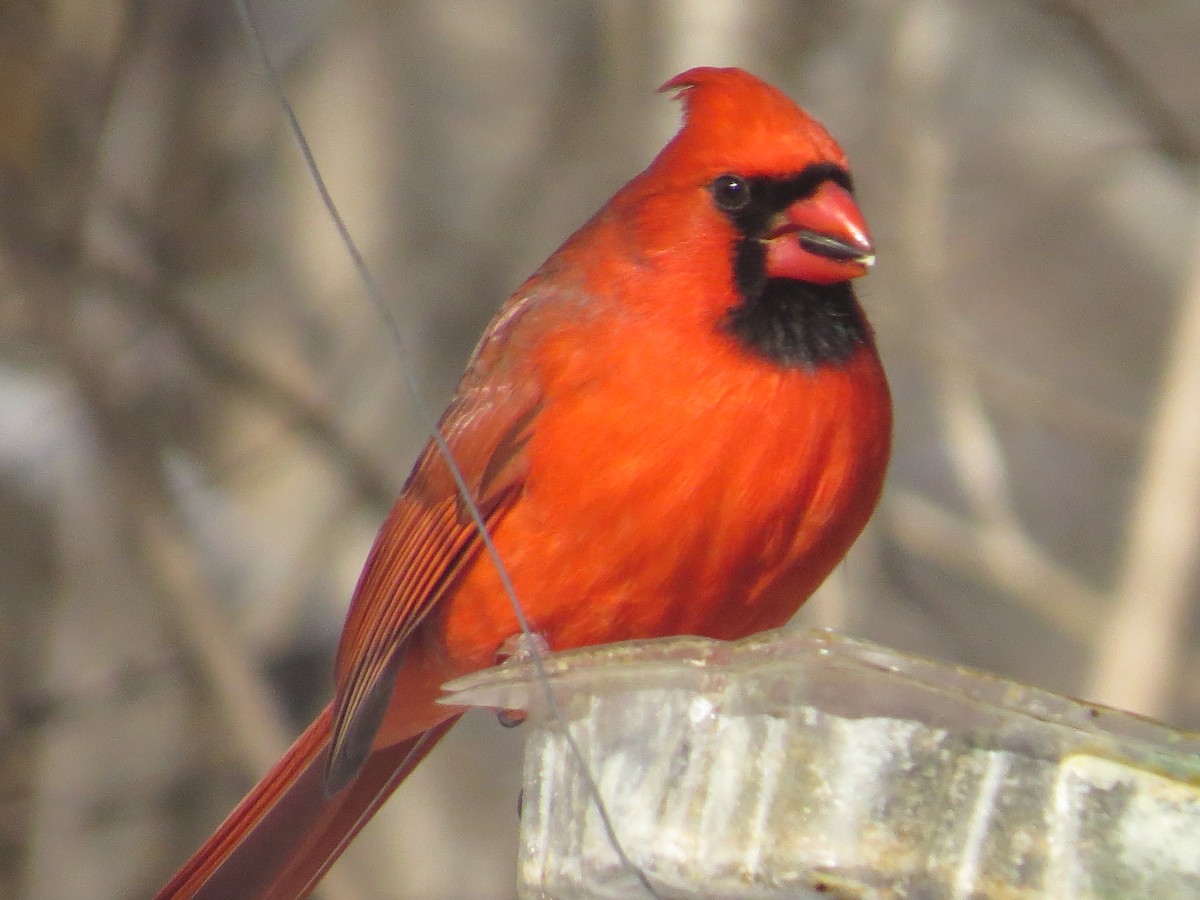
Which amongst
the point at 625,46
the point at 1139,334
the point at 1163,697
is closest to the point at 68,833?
the point at 625,46

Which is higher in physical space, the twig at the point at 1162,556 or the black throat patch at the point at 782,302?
the black throat patch at the point at 782,302

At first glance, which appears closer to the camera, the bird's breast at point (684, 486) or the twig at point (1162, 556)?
the bird's breast at point (684, 486)

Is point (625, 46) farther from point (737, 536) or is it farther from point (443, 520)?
point (737, 536)

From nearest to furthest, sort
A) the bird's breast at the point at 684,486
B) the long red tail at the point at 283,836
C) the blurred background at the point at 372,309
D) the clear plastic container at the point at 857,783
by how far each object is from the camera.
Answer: the clear plastic container at the point at 857,783 < the bird's breast at the point at 684,486 < the long red tail at the point at 283,836 < the blurred background at the point at 372,309

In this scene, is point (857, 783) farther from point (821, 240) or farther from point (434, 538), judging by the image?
point (434, 538)

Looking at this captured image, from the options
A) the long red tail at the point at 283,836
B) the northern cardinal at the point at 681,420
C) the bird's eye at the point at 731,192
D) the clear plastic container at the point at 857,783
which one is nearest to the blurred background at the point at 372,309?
the long red tail at the point at 283,836

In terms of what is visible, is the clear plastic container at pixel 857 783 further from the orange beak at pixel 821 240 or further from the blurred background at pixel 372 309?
the blurred background at pixel 372 309
